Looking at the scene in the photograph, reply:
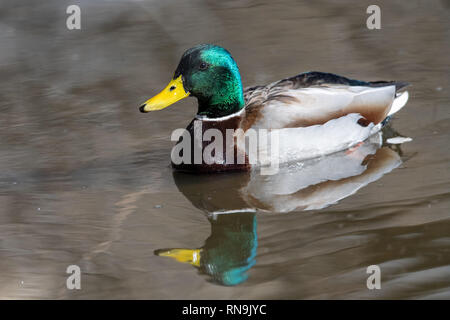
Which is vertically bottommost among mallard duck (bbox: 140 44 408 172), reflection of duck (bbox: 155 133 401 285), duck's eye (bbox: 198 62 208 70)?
reflection of duck (bbox: 155 133 401 285)

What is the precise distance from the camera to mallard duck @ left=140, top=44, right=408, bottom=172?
6387mm

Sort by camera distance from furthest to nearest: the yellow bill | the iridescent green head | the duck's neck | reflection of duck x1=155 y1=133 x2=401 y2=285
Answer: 1. the duck's neck
2. the iridescent green head
3. the yellow bill
4. reflection of duck x1=155 y1=133 x2=401 y2=285

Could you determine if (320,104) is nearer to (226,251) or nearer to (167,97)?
(167,97)

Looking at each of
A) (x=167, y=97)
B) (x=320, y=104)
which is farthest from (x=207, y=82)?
(x=320, y=104)

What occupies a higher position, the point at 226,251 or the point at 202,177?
the point at 226,251

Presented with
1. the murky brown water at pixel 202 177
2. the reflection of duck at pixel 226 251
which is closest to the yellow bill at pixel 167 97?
the murky brown water at pixel 202 177

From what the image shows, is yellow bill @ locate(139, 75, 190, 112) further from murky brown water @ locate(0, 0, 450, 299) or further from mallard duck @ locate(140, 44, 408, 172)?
murky brown water @ locate(0, 0, 450, 299)

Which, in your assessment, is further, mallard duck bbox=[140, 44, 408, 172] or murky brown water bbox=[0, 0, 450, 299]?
mallard duck bbox=[140, 44, 408, 172]

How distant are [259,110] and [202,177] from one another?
2.31 ft

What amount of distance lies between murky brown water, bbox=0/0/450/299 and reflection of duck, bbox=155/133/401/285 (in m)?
0.02

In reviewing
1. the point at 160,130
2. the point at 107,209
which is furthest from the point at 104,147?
the point at 107,209

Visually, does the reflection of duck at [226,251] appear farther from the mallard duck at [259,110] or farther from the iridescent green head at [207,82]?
the iridescent green head at [207,82]

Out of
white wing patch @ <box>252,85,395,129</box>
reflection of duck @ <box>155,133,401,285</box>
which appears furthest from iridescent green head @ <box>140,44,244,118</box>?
reflection of duck @ <box>155,133,401,285</box>

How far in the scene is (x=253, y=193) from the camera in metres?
6.05
